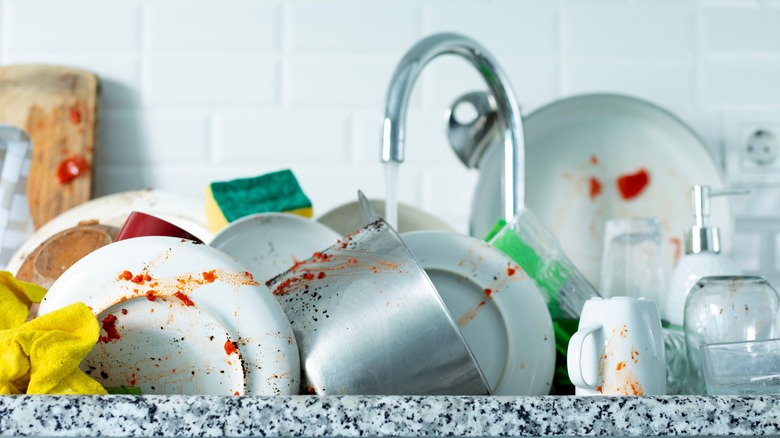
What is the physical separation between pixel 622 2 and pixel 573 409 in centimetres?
94

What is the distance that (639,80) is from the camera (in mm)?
1318

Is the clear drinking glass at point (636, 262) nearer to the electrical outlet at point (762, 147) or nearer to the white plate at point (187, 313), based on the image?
the electrical outlet at point (762, 147)

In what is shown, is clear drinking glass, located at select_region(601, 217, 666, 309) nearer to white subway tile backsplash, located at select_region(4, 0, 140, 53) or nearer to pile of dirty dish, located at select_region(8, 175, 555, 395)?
pile of dirty dish, located at select_region(8, 175, 555, 395)

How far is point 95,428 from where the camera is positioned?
52 cm

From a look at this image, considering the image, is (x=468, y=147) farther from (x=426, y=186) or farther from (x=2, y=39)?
(x=2, y=39)

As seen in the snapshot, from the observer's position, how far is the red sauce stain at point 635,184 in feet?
4.08

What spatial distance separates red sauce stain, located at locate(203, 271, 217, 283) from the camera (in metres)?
0.62

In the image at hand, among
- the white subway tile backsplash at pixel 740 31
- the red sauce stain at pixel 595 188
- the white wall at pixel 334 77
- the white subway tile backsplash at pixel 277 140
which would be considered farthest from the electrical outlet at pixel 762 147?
the white subway tile backsplash at pixel 277 140

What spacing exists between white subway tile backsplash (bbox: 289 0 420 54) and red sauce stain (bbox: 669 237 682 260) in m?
0.47

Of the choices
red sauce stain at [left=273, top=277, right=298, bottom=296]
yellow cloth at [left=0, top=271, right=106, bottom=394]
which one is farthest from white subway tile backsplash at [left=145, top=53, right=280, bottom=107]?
yellow cloth at [left=0, top=271, right=106, bottom=394]

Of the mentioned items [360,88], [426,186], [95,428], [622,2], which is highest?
[622,2]

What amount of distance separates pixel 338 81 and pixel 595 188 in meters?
0.41

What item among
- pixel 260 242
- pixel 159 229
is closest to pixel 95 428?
pixel 159 229

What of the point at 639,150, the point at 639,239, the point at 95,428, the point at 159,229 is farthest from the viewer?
the point at 639,150
